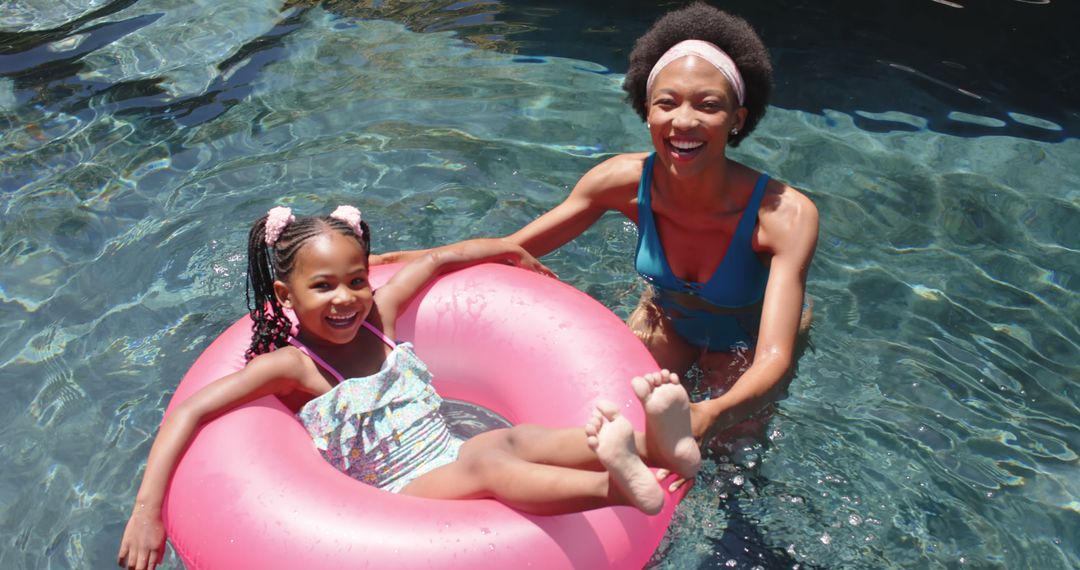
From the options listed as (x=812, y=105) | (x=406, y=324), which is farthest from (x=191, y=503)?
(x=812, y=105)

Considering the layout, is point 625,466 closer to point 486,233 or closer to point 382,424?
point 382,424

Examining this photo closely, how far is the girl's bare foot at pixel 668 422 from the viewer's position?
235 centimetres

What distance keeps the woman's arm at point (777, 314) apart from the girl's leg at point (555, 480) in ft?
Result: 1.31

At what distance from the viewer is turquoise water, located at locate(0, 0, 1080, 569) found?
332 centimetres

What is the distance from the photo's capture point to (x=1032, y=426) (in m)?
3.62

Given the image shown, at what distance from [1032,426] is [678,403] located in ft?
6.15

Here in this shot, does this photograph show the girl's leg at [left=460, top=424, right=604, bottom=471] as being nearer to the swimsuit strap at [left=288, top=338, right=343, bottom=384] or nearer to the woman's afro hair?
the swimsuit strap at [left=288, top=338, right=343, bottom=384]

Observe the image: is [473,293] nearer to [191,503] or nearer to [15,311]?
[191,503]

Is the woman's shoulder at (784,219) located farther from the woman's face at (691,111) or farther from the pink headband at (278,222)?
the pink headband at (278,222)

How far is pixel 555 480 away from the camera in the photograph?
242 cm

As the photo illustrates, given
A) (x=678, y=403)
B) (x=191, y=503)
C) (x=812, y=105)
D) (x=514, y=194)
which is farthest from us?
(x=812, y=105)

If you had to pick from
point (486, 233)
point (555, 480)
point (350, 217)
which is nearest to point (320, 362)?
point (350, 217)

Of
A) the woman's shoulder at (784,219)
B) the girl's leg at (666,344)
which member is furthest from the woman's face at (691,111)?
the girl's leg at (666,344)

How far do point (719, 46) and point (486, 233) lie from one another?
164cm
